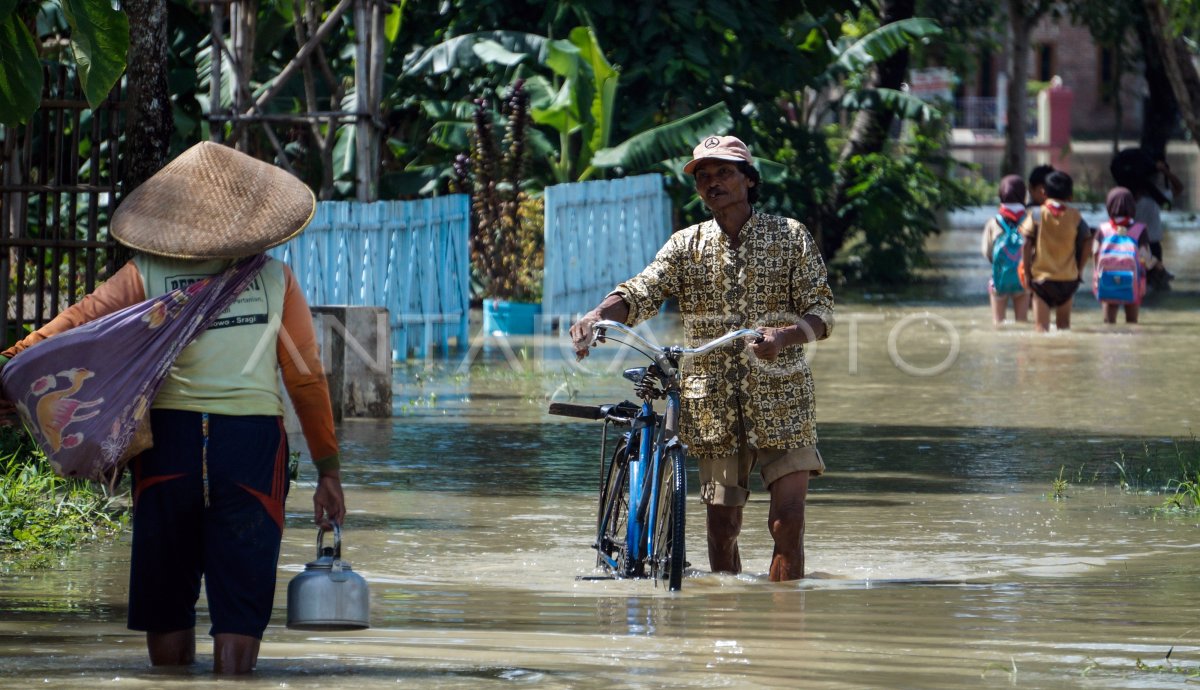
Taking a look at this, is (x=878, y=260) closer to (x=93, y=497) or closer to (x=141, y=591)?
(x=93, y=497)

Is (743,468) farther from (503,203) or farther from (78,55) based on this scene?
(503,203)

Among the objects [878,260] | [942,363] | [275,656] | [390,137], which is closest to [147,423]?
[275,656]

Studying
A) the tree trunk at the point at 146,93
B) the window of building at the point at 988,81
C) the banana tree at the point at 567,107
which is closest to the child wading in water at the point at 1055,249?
the banana tree at the point at 567,107

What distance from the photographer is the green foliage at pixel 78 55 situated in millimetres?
6750

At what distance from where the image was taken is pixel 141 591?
5215 millimetres

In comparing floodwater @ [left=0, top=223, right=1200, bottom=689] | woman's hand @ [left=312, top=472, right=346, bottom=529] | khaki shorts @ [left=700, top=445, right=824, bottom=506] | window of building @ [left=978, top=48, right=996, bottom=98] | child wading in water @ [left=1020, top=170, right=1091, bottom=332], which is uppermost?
window of building @ [left=978, top=48, right=996, bottom=98]

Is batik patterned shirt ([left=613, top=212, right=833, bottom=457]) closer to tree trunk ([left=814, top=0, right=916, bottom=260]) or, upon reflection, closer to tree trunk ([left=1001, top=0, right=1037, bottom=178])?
tree trunk ([left=814, top=0, right=916, bottom=260])

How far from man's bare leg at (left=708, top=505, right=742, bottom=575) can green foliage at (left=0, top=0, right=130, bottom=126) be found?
2.68m

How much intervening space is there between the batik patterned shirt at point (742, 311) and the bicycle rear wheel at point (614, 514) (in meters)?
0.27

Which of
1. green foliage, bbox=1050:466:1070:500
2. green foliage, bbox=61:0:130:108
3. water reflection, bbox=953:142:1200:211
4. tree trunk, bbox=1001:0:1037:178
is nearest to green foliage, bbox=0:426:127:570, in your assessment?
green foliage, bbox=61:0:130:108

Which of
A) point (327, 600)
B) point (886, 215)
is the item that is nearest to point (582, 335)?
point (327, 600)

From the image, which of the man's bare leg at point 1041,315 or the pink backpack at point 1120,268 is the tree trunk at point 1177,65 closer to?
the pink backpack at point 1120,268

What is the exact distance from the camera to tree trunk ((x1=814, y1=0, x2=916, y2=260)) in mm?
25750

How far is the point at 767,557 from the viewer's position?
8.24 meters
